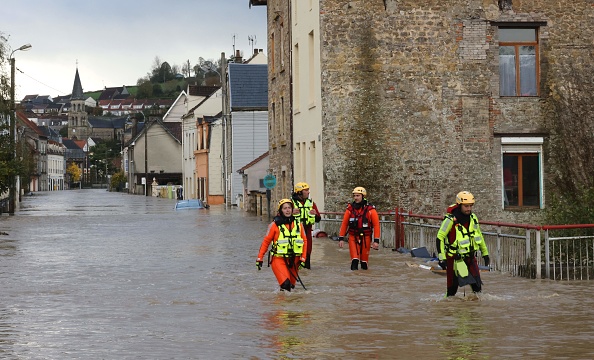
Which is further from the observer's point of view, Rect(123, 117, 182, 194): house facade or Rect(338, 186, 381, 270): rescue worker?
Rect(123, 117, 182, 194): house facade

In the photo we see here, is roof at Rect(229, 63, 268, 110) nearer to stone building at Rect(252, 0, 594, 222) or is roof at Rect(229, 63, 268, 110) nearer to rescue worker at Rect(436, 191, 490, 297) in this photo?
stone building at Rect(252, 0, 594, 222)

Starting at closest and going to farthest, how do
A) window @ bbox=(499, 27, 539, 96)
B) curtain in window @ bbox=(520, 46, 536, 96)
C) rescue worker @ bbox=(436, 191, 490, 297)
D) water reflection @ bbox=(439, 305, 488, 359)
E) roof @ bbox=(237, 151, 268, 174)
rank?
1. water reflection @ bbox=(439, 305, 488, 359)
2. rescue worker @ bbox=(436, 191, 490, 297)
3. window @ bbox=(499, 27, 539, 96)
4. curtain in window @ bbox=(520, 46, 536, 96)
5. roof @ bbox=(237, 151, 268, 174)

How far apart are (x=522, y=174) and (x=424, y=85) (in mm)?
3838

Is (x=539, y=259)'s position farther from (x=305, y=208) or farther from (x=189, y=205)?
(x=189, y=205)

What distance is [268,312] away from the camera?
1358cm

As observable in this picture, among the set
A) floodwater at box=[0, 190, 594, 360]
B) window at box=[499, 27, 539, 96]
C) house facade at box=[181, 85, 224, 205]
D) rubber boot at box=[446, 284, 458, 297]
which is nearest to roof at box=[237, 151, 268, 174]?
house facade at box=[181, 85, 224, 205]

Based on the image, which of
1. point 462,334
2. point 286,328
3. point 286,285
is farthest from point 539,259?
point 286,328

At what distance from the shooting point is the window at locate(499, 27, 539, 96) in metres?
31.3

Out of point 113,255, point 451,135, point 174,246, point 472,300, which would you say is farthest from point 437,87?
point 472,300

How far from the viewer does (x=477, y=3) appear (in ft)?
102

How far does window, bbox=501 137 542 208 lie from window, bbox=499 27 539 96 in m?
1.46

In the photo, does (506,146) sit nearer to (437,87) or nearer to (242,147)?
(437,87)

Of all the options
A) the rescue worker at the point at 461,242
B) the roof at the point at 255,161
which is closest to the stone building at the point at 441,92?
the rescue worker at the point at 461,242

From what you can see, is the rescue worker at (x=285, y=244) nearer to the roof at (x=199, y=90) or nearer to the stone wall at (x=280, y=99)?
the stone wall at (x=280, y=99)
